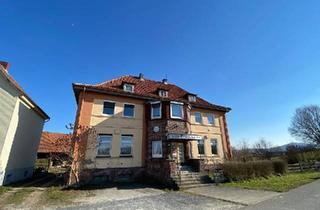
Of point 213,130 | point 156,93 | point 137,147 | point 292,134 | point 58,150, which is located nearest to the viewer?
point 58,150

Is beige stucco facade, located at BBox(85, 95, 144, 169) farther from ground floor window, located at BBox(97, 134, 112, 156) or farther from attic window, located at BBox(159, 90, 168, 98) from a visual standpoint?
attic window, located at BBox(159, 90, 168, 98)

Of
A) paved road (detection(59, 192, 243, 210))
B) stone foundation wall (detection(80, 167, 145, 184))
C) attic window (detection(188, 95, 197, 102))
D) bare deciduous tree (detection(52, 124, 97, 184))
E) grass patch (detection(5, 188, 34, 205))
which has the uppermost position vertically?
attic window (detection(188, 95, 197, 102))

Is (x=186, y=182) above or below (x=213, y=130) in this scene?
below

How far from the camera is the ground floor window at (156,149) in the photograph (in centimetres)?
1836

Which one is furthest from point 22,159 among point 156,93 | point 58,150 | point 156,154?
point 156,93

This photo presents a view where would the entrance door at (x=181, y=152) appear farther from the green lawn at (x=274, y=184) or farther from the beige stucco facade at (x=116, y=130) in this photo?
the green lawn at (x=274, y=184)

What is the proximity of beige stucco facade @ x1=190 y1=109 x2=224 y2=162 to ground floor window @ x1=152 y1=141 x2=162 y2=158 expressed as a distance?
573 cm

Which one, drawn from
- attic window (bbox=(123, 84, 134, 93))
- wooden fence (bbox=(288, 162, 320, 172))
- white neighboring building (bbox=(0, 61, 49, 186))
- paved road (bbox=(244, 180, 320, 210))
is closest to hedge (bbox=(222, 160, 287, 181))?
wooden fence (bbox=(288, 162, 320, 172))

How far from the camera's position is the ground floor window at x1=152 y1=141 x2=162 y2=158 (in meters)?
18.4

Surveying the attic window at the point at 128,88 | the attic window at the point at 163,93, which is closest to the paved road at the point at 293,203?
the attic window at the point at 163,93

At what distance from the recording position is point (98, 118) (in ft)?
60.2

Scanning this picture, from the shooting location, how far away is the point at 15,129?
17.2 m

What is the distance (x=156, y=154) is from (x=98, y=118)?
20.4ft

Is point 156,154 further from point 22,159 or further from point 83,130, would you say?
point 22,159
